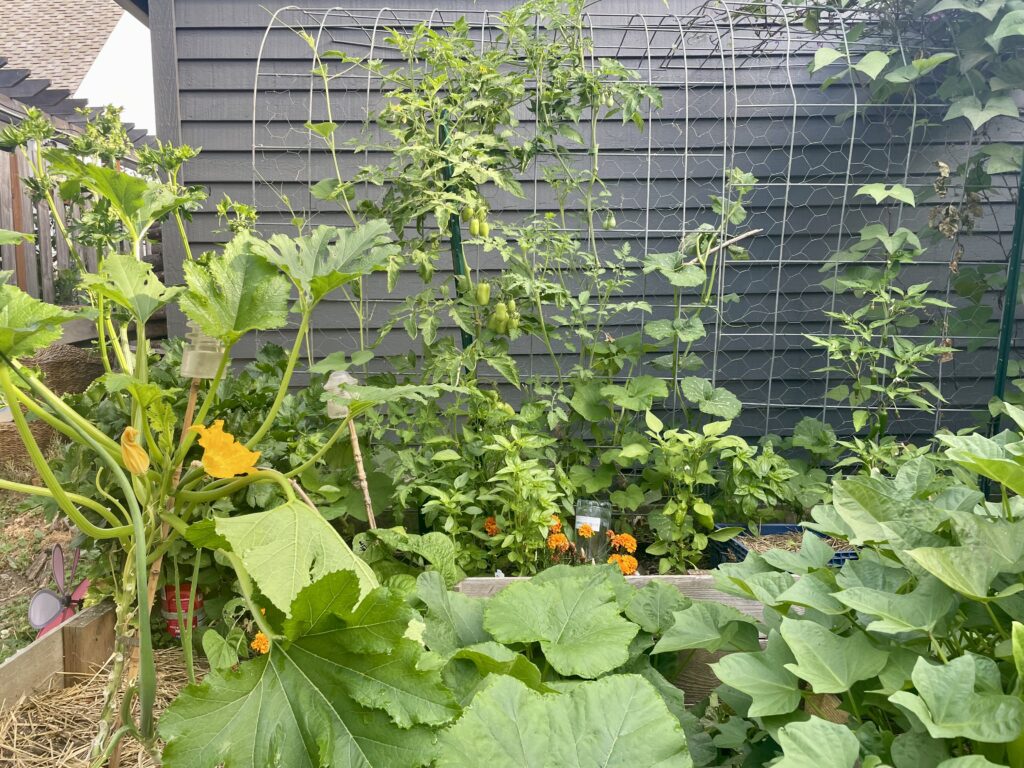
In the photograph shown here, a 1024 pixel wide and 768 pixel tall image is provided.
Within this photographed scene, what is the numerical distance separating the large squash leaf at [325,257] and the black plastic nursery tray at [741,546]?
165 centimetres

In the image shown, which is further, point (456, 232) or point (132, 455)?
point (456, 232)

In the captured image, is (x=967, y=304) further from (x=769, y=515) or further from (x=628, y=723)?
(x=628, y=723)

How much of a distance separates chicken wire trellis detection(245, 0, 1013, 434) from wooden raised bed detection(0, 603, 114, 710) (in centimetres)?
193

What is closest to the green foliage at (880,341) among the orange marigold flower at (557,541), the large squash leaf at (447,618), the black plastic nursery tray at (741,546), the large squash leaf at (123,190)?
the black plastic nursery tray at (741,546)

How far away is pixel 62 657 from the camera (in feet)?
5.60

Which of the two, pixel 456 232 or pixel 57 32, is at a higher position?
pixel 57 32

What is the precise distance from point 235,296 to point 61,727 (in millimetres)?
1172

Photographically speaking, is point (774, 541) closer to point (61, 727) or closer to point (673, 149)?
point (673, 149)

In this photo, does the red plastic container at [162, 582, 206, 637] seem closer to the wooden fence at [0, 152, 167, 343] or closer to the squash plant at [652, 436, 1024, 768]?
the squash plant at [652, 436, 1024, 768]

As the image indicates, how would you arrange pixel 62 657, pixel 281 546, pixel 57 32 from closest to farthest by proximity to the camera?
pixel 281 546, pixel 62 657, pixel 57 32

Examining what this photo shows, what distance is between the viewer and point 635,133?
3.43 m

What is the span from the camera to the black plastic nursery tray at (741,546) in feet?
7.40

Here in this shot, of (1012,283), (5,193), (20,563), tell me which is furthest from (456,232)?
(5,193)

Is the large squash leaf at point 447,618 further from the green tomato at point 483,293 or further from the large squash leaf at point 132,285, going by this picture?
the green tomato at point 483,293
